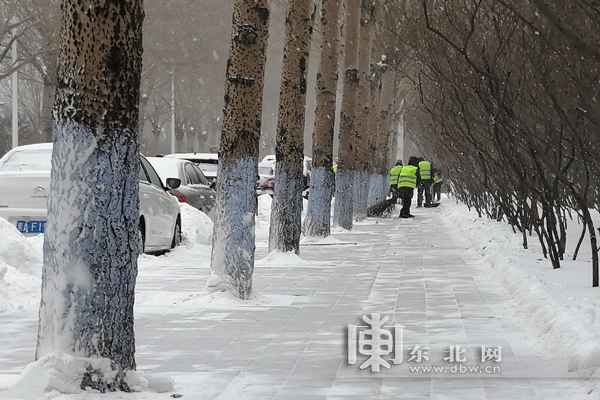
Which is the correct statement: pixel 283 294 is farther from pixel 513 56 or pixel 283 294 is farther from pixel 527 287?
pixel 513 56

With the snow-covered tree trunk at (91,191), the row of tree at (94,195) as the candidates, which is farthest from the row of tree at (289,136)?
the snow-covered tree trunk at (91,191)

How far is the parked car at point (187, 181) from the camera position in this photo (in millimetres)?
19672

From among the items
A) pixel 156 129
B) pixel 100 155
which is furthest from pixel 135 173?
pixel 156 129

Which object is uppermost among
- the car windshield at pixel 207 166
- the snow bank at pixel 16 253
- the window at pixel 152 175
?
the window at pixel 152 175

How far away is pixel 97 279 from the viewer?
5855mm

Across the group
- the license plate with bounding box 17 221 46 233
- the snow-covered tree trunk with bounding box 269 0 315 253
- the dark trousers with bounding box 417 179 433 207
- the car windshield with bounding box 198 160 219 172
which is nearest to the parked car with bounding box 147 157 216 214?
the snow-covered tree trunk with bounding box 269 0 315 253

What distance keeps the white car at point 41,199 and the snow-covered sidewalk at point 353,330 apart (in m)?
0.36

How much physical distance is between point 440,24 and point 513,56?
2319 mm

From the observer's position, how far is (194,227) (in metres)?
18.5

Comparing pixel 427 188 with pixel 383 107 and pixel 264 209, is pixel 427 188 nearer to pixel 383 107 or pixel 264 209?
pixel 383 107

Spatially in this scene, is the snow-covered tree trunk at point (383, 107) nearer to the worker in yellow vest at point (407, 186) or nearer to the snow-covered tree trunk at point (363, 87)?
the worker in yellow vest at point (407, 186)

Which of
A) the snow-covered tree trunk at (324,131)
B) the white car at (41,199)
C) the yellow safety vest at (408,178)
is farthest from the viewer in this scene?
the yellow safety vest at (408,178)

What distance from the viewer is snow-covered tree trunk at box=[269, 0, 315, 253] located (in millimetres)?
15547

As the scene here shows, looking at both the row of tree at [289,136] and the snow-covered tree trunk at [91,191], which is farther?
the row of tree at [289,136]
